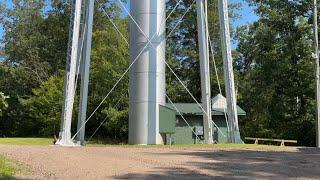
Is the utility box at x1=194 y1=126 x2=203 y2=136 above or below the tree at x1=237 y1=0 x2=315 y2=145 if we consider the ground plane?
below

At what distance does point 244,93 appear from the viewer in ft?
152

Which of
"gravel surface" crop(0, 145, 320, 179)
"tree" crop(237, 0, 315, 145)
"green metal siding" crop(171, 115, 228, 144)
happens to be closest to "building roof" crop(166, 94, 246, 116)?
"green metal siding" crop(171, 115, 228, 144)

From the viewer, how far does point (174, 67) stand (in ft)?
159

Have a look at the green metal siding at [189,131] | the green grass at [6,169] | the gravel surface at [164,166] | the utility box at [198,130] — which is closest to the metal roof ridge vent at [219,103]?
the green metal siding at [189,131]

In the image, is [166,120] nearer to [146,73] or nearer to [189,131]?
[146,73]

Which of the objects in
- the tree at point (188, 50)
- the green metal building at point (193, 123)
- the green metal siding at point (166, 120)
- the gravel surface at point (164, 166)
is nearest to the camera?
the gravel surface at point (164, 166)

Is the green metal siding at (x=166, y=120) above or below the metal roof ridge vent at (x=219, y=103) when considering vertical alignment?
below

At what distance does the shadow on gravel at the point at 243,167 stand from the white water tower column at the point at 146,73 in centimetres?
950

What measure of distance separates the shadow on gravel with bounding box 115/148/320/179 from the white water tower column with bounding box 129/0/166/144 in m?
9.50

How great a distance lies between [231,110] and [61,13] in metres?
42.3

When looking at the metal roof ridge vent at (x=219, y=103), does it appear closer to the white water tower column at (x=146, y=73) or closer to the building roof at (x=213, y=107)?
the building roof at (x=213, y=107)

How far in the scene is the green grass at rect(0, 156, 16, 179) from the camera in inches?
371

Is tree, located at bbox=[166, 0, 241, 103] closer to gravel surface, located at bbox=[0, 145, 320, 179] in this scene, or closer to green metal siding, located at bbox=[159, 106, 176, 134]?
green metal siding, located at bbox=[159, 106, 176, 134]

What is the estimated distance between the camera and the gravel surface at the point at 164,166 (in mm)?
10117
